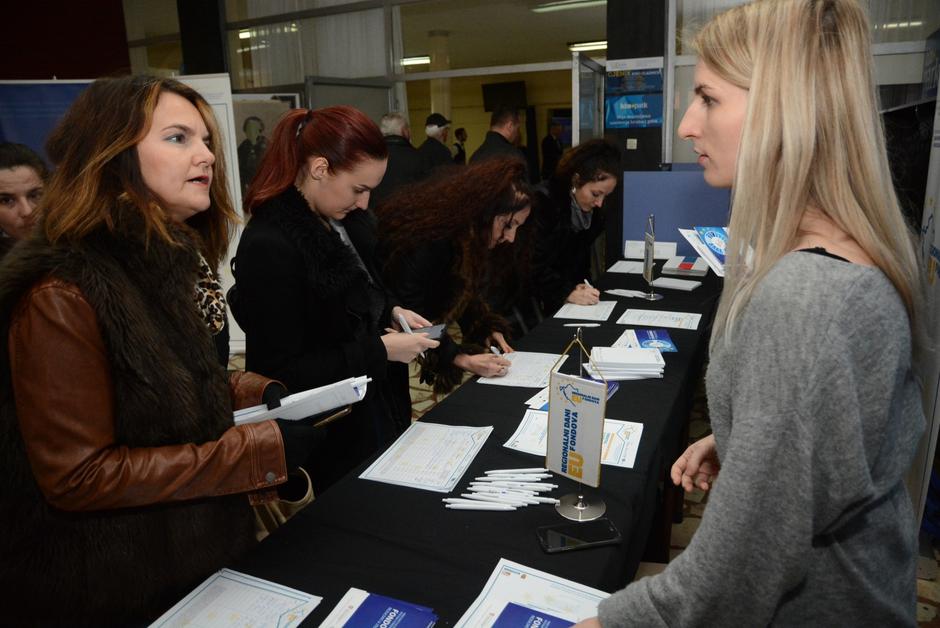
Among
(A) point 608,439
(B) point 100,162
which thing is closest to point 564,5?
(A) point 608,439

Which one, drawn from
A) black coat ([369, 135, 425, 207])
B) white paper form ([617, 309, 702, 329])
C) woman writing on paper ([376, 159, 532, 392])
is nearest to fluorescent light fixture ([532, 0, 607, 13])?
black coat ([369, 135, 425, 207])

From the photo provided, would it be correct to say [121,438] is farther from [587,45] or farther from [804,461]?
[587,45]

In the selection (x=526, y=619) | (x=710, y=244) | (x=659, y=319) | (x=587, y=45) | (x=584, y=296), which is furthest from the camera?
(x=587, y=45)

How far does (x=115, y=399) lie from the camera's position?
0.98m

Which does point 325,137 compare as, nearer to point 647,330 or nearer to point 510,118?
point 647,330

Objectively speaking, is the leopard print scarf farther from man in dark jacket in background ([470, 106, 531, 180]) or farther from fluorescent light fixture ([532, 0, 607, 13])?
fluorescent light fixture ([532, 0, 607, 13])

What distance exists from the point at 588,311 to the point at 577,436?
5.63ft

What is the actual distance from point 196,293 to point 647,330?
1704 mm

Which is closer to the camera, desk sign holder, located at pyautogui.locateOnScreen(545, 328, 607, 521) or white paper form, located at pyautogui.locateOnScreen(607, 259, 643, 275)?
desk sign holder, located at pyautogui.locateOnScreen(545, 328, 607, 521)

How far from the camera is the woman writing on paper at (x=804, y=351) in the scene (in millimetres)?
571

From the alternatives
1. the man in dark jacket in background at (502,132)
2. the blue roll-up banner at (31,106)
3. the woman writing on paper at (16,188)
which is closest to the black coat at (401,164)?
the man in dark jacket in background at (502,132)

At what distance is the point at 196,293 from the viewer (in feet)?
4.11

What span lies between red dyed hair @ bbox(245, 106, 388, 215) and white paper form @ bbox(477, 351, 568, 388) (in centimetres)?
76

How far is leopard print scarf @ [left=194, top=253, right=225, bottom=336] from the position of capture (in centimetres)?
126
